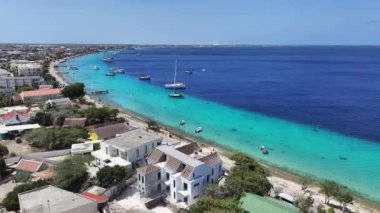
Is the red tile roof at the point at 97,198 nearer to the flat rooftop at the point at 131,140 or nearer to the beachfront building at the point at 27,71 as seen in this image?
the flat rooftop at the point at 131,140

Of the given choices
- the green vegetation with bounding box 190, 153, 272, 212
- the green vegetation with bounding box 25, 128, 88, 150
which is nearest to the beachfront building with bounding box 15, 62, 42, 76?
the green vegetation with bounding box 25, 128, 88, 150

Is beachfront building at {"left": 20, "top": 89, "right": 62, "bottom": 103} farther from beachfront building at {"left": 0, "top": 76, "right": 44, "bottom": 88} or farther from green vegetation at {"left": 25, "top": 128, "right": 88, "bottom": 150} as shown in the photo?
green vegetation at {"left": 25, "top": 128, "right": 88, "bottom": 150}

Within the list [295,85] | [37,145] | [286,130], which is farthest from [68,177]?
[295,85]

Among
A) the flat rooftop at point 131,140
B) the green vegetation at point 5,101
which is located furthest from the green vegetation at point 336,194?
the green vegetation at point 5,101

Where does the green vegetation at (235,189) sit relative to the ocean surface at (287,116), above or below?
above

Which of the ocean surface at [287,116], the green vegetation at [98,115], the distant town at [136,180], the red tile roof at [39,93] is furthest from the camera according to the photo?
the red tile roof at [39,93]

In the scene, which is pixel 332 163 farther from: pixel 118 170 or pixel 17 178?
pixel 17 178

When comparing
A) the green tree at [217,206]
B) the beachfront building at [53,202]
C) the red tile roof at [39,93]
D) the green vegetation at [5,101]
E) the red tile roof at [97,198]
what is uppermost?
the green tree at [217,206]
